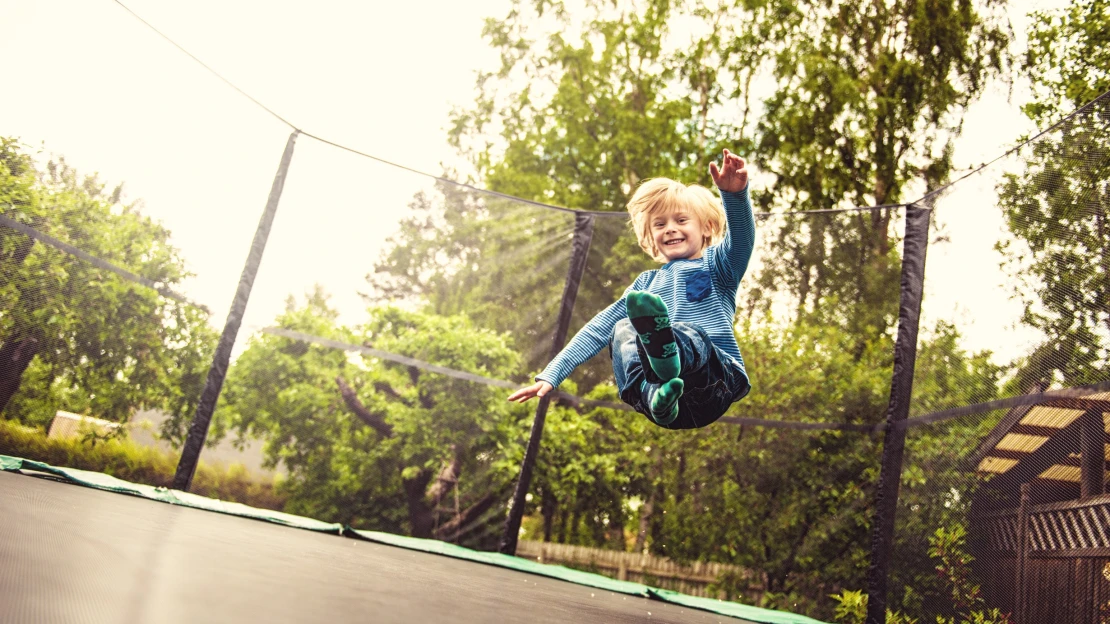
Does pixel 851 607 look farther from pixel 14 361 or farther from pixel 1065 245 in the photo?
pixel 14 361

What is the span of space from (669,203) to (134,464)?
8.25ft

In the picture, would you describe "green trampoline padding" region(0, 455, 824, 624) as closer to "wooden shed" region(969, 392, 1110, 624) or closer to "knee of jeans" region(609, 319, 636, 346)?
"wooden shed" region(969, 392, 1110, 624)

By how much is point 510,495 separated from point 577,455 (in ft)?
2.30

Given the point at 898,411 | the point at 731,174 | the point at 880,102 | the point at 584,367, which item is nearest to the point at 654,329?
the point at 731,174

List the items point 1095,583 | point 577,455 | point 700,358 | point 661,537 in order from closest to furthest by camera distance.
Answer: point 700,358
point 1095,583
point 577,455
point 661,537

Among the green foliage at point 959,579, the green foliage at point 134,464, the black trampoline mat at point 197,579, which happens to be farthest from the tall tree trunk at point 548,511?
the black trampoline mat at point 197,579

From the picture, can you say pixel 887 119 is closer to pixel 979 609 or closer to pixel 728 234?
pixel 979 609

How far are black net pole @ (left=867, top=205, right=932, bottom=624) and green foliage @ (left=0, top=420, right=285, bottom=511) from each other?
8.18 feet

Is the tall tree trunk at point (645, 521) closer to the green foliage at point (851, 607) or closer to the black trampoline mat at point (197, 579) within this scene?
the green foliage at point (851, 607)

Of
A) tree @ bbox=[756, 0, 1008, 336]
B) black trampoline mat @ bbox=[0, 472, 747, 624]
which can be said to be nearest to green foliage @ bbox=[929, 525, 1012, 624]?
black trampoline mat @ bbox=[0, 472, 747, 624]

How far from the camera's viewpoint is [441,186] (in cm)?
372

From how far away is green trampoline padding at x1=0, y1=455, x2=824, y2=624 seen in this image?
2381mm

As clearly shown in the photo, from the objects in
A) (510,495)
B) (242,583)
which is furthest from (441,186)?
(242,583)

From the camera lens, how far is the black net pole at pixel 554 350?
3.42m
